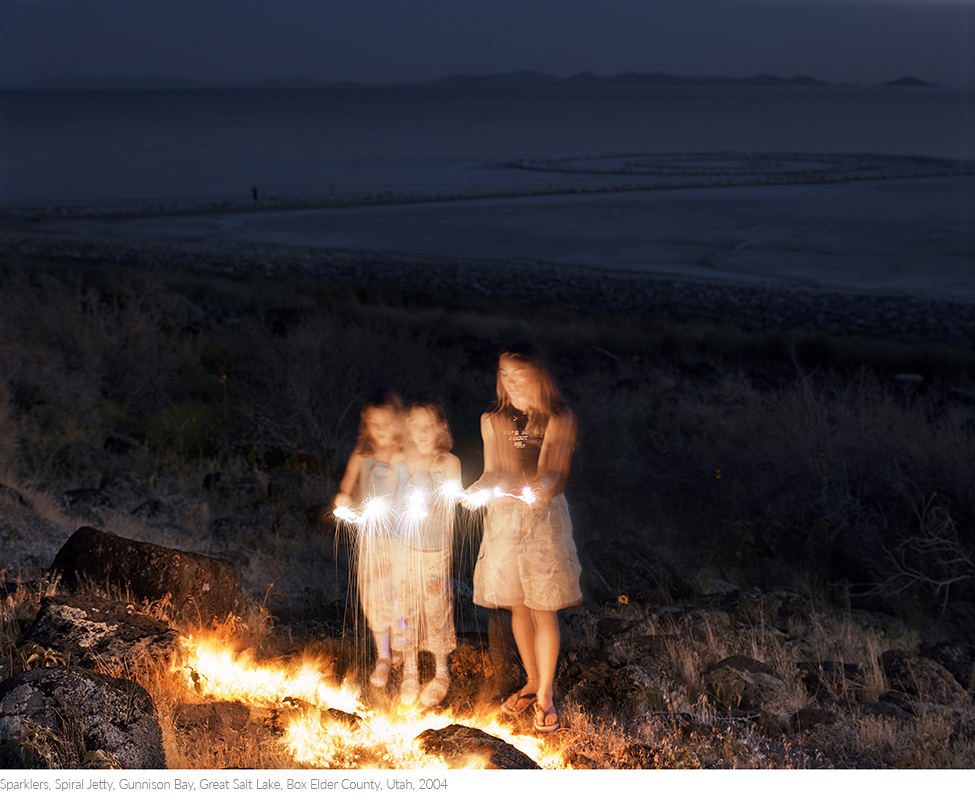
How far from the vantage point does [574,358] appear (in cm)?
1648

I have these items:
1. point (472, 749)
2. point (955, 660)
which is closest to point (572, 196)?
point (955, 660)

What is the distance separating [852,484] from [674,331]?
1181 centimetres

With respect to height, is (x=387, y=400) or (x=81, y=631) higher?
(x=387, y=400)

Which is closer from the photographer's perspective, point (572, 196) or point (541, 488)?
point (541, 488)

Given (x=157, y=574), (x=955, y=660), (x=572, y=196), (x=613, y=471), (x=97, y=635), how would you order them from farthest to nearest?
(x=572, y=196), (x=613, y=471), (x=955, y=660), (x=157, y=574), (x=97, y=635)

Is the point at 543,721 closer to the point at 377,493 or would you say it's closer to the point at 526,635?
the point at 526,635

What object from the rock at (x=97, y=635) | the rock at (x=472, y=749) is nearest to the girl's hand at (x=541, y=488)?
the rock at (x=472, y=749)

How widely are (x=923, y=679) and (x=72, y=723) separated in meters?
4.53

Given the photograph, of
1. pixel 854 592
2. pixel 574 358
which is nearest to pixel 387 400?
pixel 854 592

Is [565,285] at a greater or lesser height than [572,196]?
lesser

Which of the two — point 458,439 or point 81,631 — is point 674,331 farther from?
point 81,631

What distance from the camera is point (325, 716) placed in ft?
12.2

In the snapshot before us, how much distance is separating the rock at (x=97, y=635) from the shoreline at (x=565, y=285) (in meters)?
20.1

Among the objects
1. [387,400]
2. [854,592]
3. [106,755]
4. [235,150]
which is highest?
[235,150]
